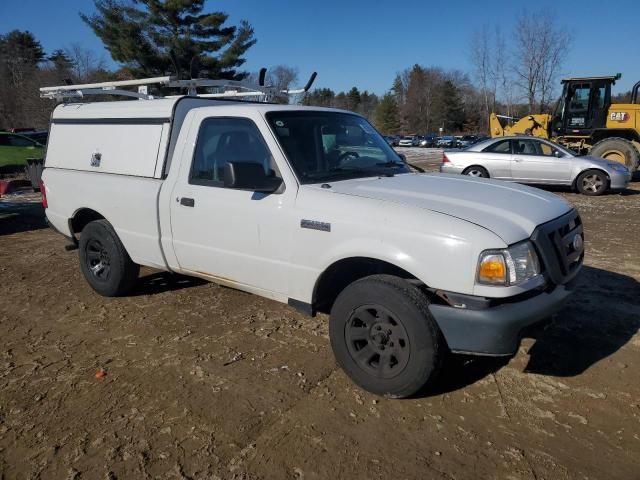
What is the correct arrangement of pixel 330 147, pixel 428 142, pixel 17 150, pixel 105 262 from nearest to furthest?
1. pixel 330 147
2. pixel 105 262
3. pixel 17 150
4. pixel 428 142

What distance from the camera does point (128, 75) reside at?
31.3 m

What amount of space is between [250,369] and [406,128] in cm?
8629

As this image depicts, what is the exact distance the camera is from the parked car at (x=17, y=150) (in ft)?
46.1

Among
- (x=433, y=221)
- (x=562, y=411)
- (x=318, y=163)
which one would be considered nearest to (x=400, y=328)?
(x=433, y=221)

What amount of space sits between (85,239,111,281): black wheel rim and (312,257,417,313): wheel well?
2567 mm

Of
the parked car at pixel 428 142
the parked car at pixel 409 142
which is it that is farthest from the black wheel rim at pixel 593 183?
the parked car at pixel 409 142

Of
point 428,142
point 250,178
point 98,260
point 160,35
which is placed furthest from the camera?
point 428,142

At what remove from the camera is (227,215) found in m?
3.83

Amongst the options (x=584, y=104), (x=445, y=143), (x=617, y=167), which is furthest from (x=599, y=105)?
(x=445, y=143)

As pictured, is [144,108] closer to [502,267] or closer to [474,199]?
[474,199]

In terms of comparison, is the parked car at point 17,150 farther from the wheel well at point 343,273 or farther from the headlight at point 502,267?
the headlight at point 502,267

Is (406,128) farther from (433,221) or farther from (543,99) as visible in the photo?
(433,221)

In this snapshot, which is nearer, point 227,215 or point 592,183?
point 227,215

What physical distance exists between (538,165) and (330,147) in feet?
33.8
